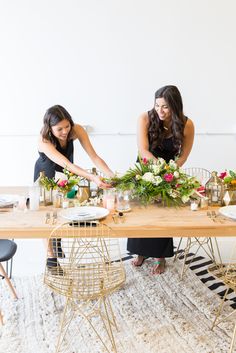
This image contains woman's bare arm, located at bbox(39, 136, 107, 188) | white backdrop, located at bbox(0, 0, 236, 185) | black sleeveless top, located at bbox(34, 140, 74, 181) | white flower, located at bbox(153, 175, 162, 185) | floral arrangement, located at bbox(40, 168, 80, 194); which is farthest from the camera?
white backdrop, located at bbox(0, 0, 236, 185)

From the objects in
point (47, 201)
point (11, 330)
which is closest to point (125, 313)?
point (11, 330)

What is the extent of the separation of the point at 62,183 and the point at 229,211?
1.13 m

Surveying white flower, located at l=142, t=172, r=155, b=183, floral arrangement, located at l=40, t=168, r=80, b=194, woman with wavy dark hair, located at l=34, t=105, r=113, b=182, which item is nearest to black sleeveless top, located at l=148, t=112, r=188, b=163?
woman with wavy dark hair, located at l=34, t=105, r=113, b=182

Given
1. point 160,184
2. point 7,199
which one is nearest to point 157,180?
point 160,184

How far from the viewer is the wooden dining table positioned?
2117mm

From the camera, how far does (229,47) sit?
4.36 meters

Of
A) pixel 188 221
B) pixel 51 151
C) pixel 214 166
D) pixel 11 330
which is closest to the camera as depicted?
pixel 188 221

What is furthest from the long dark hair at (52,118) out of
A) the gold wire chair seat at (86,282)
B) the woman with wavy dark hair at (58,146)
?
the gold wire chair seat at (86,282)

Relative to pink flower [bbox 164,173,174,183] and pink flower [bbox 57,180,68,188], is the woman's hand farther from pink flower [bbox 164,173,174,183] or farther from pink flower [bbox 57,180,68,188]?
pink flower [bbox 164,173,174,183]

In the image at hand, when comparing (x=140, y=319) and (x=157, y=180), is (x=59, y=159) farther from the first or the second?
(x=140, y=319)

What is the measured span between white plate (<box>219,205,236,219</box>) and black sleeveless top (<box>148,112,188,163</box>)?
893 millimetres

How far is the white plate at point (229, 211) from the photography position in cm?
225

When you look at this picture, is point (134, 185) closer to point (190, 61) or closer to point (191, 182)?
point (191, 182)

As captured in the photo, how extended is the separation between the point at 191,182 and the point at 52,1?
291cm
